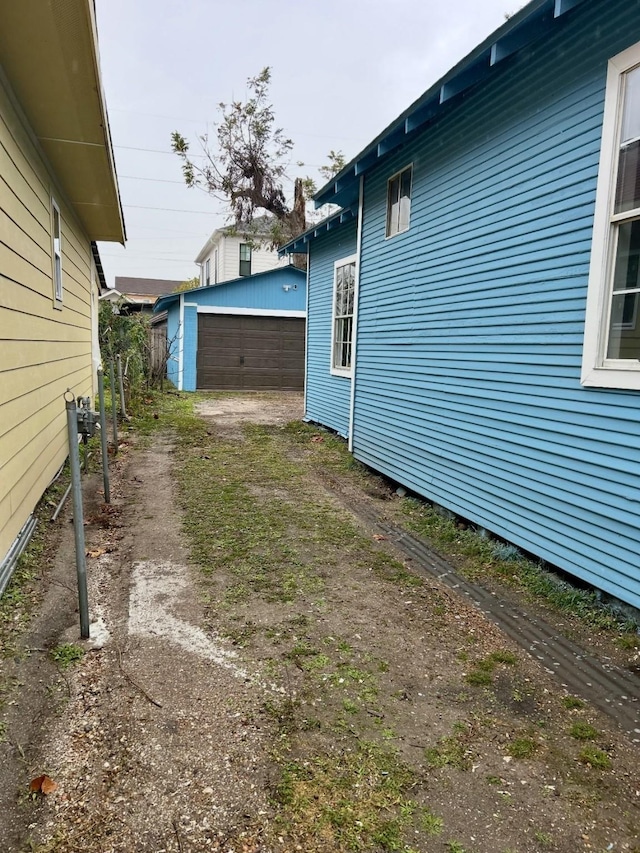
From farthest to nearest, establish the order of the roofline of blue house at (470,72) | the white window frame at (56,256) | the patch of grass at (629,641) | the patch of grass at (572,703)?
the white window frame at (56,256) < the roofline of blue house at (470,72) < the patch of grass at (629,641) < the patch of grass at (572,703)

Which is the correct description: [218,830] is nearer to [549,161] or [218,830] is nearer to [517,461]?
[517,461]

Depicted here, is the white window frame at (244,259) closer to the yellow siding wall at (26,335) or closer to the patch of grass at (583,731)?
the yellow siding wall at (26,335)

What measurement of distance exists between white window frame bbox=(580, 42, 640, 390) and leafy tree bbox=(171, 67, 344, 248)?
20.2 m

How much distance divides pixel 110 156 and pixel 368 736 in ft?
17.4

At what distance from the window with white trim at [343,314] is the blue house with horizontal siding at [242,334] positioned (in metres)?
7.58

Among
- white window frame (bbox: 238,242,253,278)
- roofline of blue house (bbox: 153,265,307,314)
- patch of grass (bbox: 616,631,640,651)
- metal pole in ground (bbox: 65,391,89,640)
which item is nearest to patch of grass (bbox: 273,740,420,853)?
metal pole in ground (bbox: 65,391,89,640)

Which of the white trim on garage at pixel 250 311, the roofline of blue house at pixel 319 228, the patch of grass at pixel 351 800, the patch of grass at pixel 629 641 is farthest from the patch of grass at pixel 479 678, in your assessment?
the white trim on garage at pixel 250 311

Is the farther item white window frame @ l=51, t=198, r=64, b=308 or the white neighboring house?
the white neighboring house

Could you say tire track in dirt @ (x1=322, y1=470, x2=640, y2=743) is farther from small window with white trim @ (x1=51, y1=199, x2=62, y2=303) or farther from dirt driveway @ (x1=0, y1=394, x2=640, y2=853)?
small window with white trim @ (x1=51, y1=199, x2=62, y2=303)

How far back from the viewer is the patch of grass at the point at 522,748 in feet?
7.06

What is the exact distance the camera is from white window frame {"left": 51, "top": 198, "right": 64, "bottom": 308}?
18.5 feet

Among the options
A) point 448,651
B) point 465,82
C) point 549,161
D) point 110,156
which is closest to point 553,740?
point 448,651

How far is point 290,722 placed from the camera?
2.31 metres

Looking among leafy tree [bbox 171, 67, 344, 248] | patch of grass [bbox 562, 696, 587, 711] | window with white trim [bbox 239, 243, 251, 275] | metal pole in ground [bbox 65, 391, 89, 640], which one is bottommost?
patch of grass [bbox 562, 696, 587, 711]
